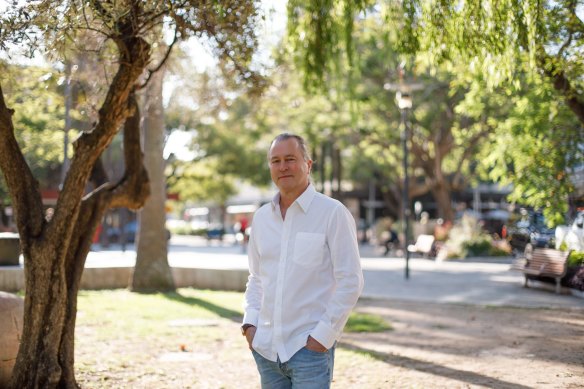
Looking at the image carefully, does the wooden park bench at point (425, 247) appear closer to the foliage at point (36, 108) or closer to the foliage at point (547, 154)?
the foliage at point (36, 108)

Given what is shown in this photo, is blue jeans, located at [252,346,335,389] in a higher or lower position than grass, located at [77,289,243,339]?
higher


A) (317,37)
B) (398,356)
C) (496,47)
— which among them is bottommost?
(398,356)

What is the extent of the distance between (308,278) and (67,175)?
3027 millimetres

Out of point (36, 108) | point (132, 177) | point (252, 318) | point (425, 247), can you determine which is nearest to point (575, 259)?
Answer: point (132, 177)

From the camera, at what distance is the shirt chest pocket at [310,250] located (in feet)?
10.6

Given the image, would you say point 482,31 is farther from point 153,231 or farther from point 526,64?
point 153,231

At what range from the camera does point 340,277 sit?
3197 millimetres

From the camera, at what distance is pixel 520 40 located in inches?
250

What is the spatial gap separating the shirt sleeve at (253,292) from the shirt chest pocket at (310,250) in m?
0.40

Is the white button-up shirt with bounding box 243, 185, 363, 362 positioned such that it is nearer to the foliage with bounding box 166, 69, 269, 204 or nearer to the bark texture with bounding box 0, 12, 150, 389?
the bark texture with bounding box 0, 12, 150, 389

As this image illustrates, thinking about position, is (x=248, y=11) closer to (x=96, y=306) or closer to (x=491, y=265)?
(x=96, y=306)

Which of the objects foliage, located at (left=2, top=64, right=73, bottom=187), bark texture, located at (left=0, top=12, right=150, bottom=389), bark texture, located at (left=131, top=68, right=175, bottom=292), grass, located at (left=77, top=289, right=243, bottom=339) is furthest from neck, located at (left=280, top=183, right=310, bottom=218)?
bark texture, located at (left=131, top=68, right=175, bottom=292)

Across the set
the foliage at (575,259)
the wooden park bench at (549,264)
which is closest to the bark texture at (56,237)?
the foliage at (575,259)

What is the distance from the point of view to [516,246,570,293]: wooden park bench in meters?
13.4
